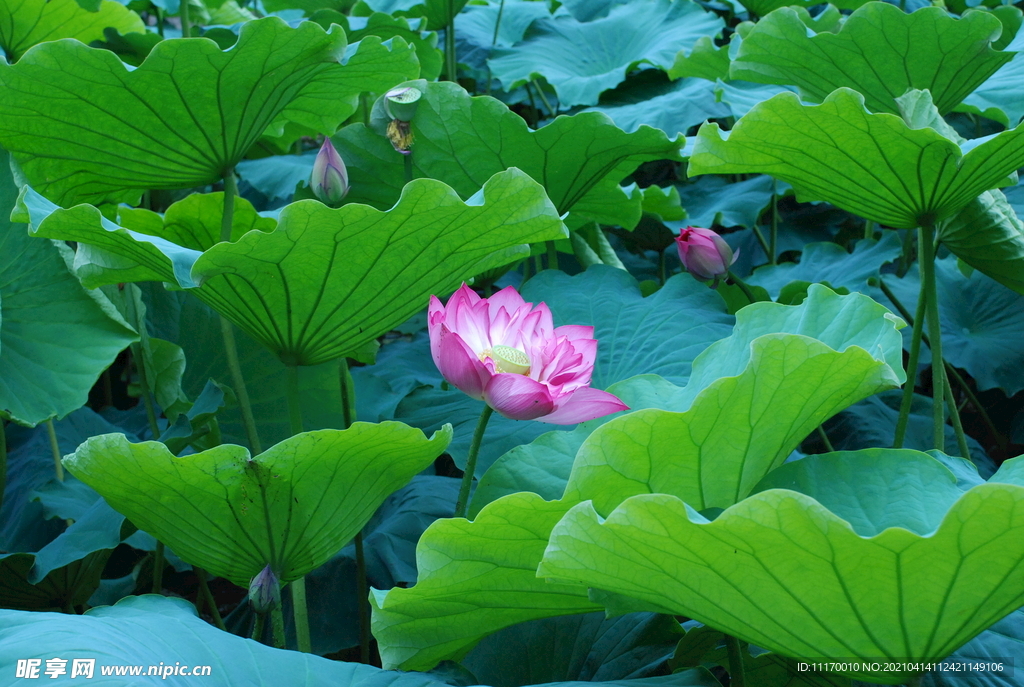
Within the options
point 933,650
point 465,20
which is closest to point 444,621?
point 933,650

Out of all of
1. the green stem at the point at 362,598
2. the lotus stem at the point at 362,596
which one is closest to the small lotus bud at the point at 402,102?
the lotus stem at the point at 362,596

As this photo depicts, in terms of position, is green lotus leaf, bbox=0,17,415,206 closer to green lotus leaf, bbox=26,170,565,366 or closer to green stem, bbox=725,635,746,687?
green lotus leaf, bbox=26,170,565,366

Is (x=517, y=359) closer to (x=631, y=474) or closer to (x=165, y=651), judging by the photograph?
(x=631, y=474)

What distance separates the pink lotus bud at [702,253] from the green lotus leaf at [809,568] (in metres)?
0.76

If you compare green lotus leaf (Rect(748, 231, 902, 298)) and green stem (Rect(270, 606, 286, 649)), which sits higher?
green lotus leaf (Rect(748, 231, 902, 298))

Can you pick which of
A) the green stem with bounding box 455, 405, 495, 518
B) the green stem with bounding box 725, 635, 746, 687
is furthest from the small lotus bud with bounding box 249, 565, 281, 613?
the green stem with bounding box 725, 635, 746, 687

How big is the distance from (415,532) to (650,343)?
0.41 m

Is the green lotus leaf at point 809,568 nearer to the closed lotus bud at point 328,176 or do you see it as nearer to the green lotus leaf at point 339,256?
the green lotus leaf at point 339,256

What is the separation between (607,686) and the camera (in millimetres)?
627

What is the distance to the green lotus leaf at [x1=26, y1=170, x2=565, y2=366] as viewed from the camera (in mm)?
761

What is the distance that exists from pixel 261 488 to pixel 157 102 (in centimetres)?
49

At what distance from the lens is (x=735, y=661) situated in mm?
665

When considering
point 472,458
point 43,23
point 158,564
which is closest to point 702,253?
point 472,458

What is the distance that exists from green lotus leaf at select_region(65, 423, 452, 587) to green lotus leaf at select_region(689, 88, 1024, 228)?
0.48 m
